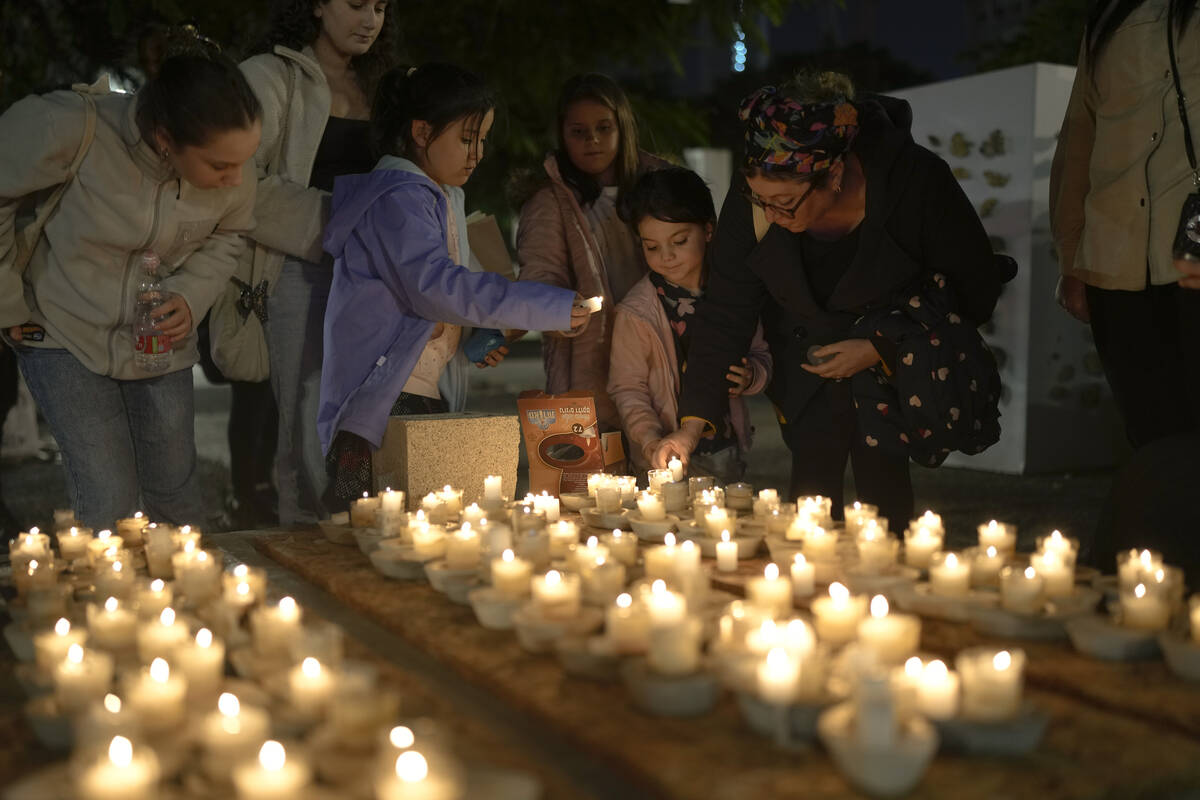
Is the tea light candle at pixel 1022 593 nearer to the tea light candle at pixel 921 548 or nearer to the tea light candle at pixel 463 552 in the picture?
the tea light candle at pixel 921 548

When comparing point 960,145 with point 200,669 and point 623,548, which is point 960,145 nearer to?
point 623,548

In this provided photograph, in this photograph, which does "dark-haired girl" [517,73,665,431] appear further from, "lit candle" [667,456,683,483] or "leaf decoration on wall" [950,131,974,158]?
"leaf decoration on wall" [950,131,974,158]

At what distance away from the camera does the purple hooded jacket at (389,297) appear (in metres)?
3.03

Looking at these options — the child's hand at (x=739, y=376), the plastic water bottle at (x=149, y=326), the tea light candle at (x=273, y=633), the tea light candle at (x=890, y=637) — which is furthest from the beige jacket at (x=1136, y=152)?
the plastic water bottle at (x=149, y=326)

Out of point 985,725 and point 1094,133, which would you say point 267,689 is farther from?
point 1094,133

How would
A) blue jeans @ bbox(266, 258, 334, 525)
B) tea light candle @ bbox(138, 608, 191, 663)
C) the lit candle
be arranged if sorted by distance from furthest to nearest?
blue jeans @ bbox(266, 258, 334, 525), the lit candle, tea light candle @ bbox(138, 608, 191, 663)

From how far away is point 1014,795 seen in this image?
1.22m

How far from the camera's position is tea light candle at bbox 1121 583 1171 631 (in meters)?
1.68

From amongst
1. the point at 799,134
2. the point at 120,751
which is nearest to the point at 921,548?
the point at 799,134

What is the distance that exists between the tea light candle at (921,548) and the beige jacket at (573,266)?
1897mm

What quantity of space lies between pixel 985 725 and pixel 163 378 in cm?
245

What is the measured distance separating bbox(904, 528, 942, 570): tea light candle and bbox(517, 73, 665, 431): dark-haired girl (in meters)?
1.90

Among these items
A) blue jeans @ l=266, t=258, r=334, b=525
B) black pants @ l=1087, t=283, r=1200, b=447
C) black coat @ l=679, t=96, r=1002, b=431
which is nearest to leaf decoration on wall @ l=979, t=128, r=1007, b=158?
black coat @ l=679, t=96, r=1002, b=431

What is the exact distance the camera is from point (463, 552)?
83.2 inches
